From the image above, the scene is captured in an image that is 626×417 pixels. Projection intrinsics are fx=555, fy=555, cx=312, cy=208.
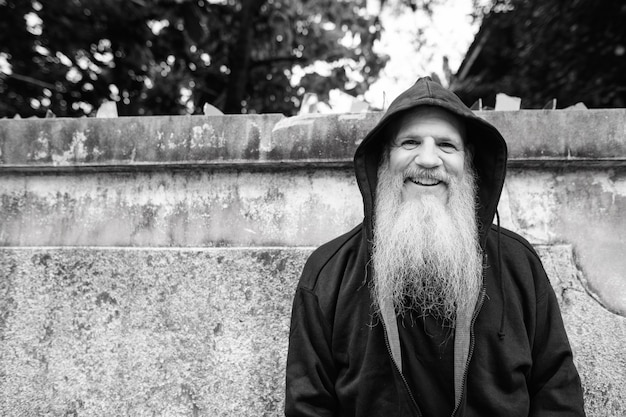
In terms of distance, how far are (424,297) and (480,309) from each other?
21 cm

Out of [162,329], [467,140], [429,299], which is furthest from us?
[162,329]

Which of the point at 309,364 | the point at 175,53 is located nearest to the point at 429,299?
the point at 309,364

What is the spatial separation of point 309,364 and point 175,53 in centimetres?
538

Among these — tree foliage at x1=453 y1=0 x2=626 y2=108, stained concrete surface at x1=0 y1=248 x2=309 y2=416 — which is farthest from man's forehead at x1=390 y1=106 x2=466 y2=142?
tree foliage at x1=453 y1=0 x2=626 y2=108

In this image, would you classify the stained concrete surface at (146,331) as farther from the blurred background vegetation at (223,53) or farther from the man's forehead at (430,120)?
the blurred background vegetation at (223,53)

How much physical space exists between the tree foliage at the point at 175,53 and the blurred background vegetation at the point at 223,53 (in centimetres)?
1

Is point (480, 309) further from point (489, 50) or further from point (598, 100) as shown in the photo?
point (489, 50)

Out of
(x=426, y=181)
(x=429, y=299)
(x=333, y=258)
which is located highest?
(x=426, y=181)

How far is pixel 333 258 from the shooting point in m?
2.32

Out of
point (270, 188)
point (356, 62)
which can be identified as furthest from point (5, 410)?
point (356, 62)

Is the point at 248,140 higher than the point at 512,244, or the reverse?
the point at 248,140

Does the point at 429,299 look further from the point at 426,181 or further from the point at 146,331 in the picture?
the point at 146,331

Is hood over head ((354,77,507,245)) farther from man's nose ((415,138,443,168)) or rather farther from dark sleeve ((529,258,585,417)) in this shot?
dark sleeve ((529,258,585,417))

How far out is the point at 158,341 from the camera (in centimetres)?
262
